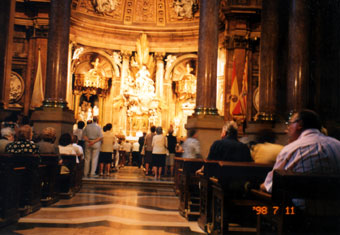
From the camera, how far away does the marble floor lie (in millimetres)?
5852

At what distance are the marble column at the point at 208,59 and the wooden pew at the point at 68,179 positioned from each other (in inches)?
158

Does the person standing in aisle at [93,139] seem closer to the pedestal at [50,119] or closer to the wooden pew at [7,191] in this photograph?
the pedestal at [50,119]

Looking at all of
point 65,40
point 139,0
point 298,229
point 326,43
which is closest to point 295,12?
point 326,43

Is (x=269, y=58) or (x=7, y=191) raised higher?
(x=269, y=58)

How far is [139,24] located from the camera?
75.2 feet

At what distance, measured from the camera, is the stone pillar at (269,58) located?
39.2ft

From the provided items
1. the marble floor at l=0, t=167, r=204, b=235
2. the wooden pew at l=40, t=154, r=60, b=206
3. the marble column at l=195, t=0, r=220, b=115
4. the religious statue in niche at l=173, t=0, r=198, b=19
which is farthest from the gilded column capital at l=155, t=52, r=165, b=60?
the wooden pew at l=40, t=154, r=60, b=206

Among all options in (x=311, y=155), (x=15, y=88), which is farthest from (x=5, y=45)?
(x=311, y=155)

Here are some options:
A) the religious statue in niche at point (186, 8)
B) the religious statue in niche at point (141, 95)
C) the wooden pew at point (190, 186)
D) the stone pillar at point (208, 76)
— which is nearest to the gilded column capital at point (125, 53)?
the religious statue in niche at point (141, 95)

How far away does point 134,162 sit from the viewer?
2058cm

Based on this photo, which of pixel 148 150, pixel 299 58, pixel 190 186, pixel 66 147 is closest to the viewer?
pixel 190 186

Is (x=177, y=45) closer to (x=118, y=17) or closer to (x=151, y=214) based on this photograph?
(x=118, y=17)

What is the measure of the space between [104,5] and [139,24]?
7.02 feet
